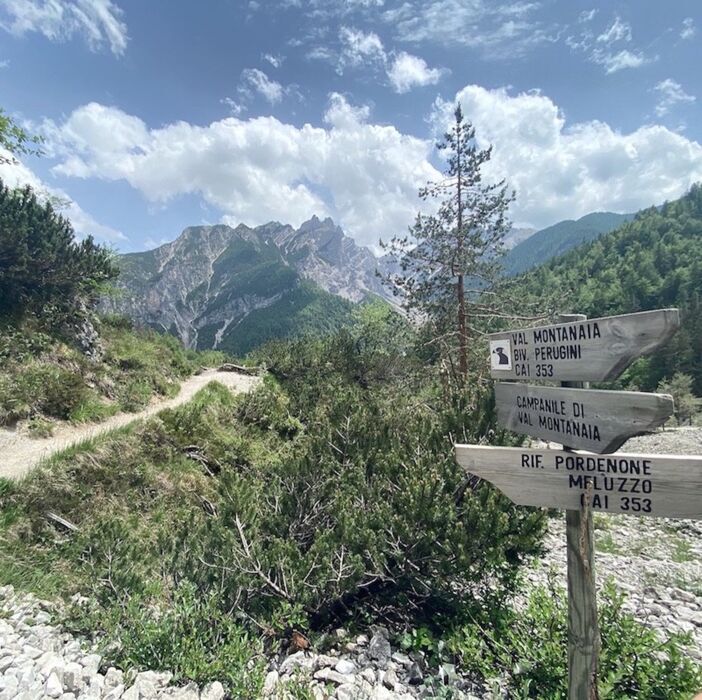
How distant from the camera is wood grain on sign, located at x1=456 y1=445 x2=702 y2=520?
2.14 metres

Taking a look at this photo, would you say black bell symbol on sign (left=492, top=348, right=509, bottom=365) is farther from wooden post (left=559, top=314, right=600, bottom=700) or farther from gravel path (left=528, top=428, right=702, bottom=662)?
gravel path (left=528, top=428, right=702, bottom=662)

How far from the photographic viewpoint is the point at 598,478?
7.87ft

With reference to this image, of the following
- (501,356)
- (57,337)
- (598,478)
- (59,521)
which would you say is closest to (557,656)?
(598,478)

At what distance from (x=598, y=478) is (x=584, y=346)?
2.72 feet

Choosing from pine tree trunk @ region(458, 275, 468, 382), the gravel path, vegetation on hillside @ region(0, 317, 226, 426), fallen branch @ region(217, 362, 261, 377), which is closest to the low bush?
the gravel path

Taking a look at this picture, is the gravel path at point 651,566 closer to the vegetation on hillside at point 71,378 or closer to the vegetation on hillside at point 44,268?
the vegetation on hillside at point 71,378

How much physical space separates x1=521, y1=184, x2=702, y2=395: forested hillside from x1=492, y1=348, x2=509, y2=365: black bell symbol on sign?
6083 centimetres

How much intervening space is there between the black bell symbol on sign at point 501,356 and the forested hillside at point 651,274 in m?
60.8

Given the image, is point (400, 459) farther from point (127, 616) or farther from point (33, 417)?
point (33, 417)

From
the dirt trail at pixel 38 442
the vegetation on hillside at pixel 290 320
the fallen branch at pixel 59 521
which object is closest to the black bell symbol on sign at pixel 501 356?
the fallen branch at pixel 59 521

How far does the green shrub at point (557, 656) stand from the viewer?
3.16 m

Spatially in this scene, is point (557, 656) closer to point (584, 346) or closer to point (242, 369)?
point (584, 346)

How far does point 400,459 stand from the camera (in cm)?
552

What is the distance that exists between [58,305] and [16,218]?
350cm
